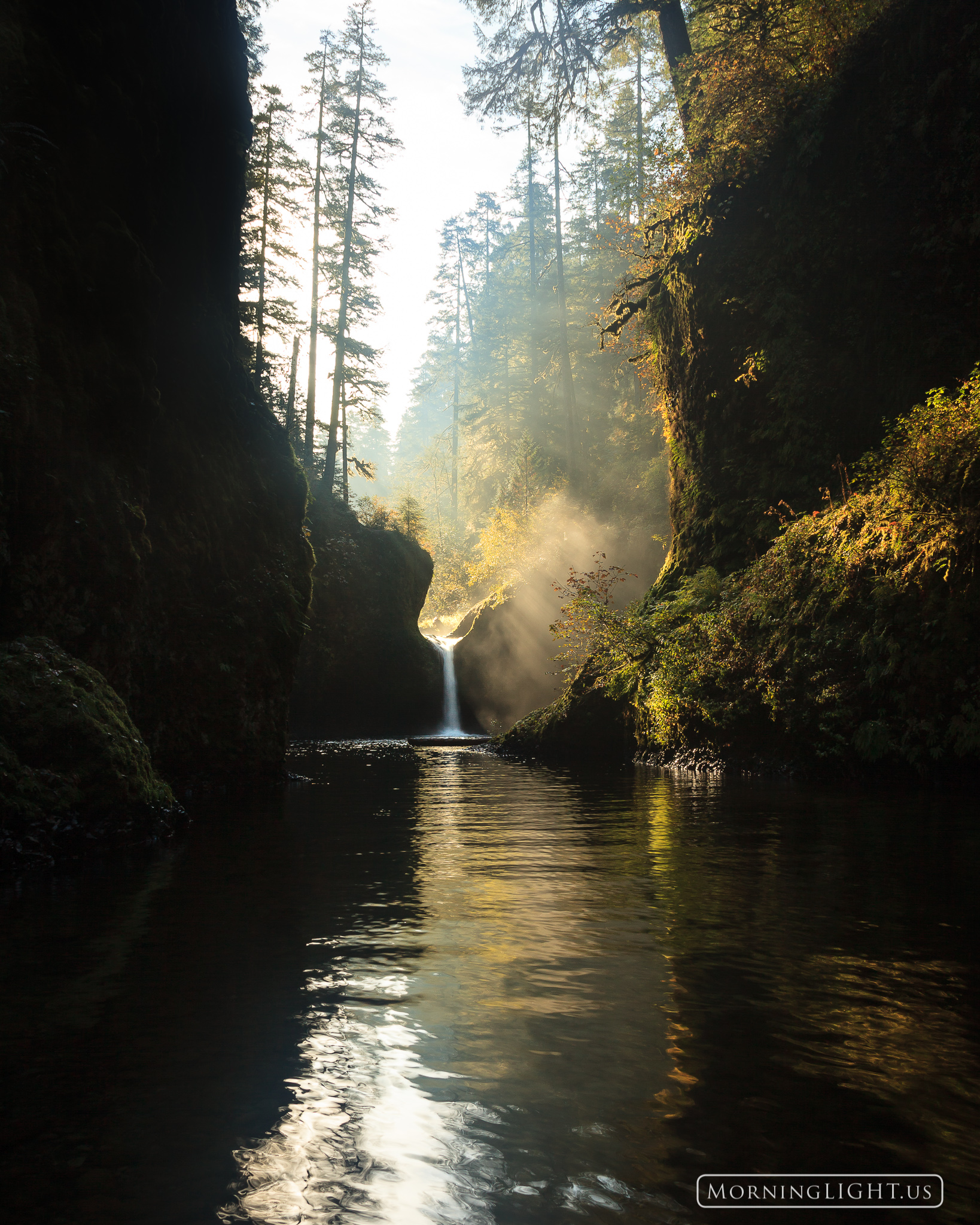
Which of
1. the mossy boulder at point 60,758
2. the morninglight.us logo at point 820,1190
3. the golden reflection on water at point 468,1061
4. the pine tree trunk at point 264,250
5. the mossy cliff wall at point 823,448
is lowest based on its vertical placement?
the golden reflection on water at point 468,1061

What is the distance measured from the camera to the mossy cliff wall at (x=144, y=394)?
8.93m

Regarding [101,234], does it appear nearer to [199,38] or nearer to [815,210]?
[199,38]

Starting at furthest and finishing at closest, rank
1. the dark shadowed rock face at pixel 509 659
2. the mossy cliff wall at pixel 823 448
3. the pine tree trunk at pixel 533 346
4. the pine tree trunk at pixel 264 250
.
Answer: the pine tree trunk at pixel 533 346
the dark shadowed rock face at pixel 509 659
the pine tree trunk at pixel 264 250
the mossy cliff wall at pixel 823 448

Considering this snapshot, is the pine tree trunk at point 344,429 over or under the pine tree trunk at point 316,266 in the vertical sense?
under

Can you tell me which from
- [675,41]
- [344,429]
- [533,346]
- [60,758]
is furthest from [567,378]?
[60,758]

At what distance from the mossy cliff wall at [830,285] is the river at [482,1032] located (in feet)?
32.7

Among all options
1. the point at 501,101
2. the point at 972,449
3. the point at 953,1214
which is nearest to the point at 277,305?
the point at 501,101

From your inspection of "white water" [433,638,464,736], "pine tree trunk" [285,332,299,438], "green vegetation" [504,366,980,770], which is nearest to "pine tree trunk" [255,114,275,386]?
"pine tree trunk" [285,332,299,438]

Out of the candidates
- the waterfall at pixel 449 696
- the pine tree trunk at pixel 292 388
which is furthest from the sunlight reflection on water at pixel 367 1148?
the waterfall at pixel 449 696

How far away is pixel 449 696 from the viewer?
31172 millimetres

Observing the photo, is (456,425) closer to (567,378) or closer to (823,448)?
(567,378)

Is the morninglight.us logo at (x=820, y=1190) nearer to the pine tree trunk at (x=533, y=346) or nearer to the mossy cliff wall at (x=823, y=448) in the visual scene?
the mossy cliff wall at (x=823, y=448)

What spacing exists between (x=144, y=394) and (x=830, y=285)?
12104 mm

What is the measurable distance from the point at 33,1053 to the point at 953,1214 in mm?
2974
